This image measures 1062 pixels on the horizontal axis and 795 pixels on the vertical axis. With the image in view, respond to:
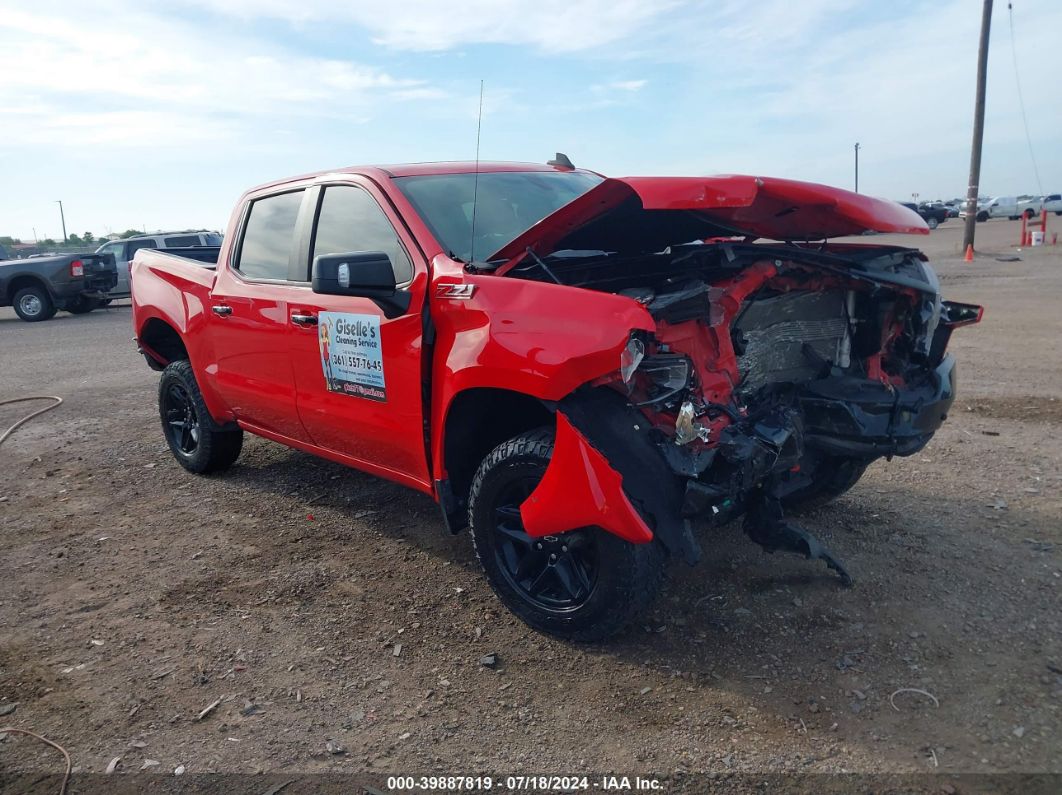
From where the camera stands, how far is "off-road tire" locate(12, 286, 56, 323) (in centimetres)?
1850

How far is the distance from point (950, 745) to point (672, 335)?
1.61 m

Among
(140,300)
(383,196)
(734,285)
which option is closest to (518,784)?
(734,285)

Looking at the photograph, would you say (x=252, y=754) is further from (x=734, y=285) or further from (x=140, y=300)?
(x=140, y=300)

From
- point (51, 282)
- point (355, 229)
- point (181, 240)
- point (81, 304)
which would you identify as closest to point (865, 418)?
point (355, 229)

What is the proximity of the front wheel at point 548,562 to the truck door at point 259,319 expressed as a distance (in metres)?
1.58

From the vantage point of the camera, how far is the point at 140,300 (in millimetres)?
5977

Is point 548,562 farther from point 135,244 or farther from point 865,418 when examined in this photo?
point 135,244

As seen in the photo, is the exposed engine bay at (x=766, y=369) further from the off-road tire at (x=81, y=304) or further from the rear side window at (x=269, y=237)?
the off-road tire at (x=81, y=304)

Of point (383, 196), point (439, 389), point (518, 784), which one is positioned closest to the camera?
point (518, 784)

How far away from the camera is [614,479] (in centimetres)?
298

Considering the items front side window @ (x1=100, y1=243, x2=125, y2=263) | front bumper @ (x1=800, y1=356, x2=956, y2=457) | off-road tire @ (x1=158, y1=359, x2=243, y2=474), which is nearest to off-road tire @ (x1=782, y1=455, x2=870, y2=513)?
front bumper @ (x1=800, y1=356, x2=956, y2=457)

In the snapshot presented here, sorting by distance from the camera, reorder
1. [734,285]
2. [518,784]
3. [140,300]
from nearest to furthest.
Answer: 1. [518,784]
2. [734,285]
3. [140,300]

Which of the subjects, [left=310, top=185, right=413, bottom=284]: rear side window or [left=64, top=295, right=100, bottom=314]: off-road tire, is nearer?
[left=310, top=185, right=413, bottom=284]: rear side window

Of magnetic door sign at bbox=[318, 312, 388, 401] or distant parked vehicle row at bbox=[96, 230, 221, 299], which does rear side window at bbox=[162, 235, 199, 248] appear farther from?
magnetic door sign at bbox=[318, 312, 388, 401]
